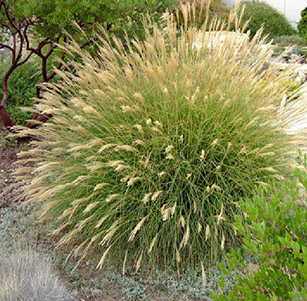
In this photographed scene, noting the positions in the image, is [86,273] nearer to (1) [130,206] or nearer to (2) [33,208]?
(1) [130,206]

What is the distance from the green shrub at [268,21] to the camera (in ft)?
41.6

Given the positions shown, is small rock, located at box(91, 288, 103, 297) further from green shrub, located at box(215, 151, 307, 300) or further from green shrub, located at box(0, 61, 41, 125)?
green shrub, located at box(0, 61, 41, 125)

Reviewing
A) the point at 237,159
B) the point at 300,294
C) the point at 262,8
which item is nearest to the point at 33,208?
the point at 237,159

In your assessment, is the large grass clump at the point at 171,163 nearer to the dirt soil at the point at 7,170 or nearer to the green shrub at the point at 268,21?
the dirt soil at the point at 7,170

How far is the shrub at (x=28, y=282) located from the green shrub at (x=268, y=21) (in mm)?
11501

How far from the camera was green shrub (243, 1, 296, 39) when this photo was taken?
1269 cm

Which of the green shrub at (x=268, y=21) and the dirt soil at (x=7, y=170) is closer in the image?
the dirt soil at (x=7, y=170)

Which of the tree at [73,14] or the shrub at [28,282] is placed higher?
the tree at [73,14]

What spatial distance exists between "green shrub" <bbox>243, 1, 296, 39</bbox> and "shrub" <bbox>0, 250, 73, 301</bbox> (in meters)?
11.5

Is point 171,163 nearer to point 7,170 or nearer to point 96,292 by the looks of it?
point 96,292

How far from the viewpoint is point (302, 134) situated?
10.6 feet

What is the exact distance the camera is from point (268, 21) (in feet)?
41.7

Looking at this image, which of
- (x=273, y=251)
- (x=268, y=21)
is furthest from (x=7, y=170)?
(x=268, y=21)

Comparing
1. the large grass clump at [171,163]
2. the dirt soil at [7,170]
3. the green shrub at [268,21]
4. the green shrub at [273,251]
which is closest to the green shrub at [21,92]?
the dirt soil at [7,170]
